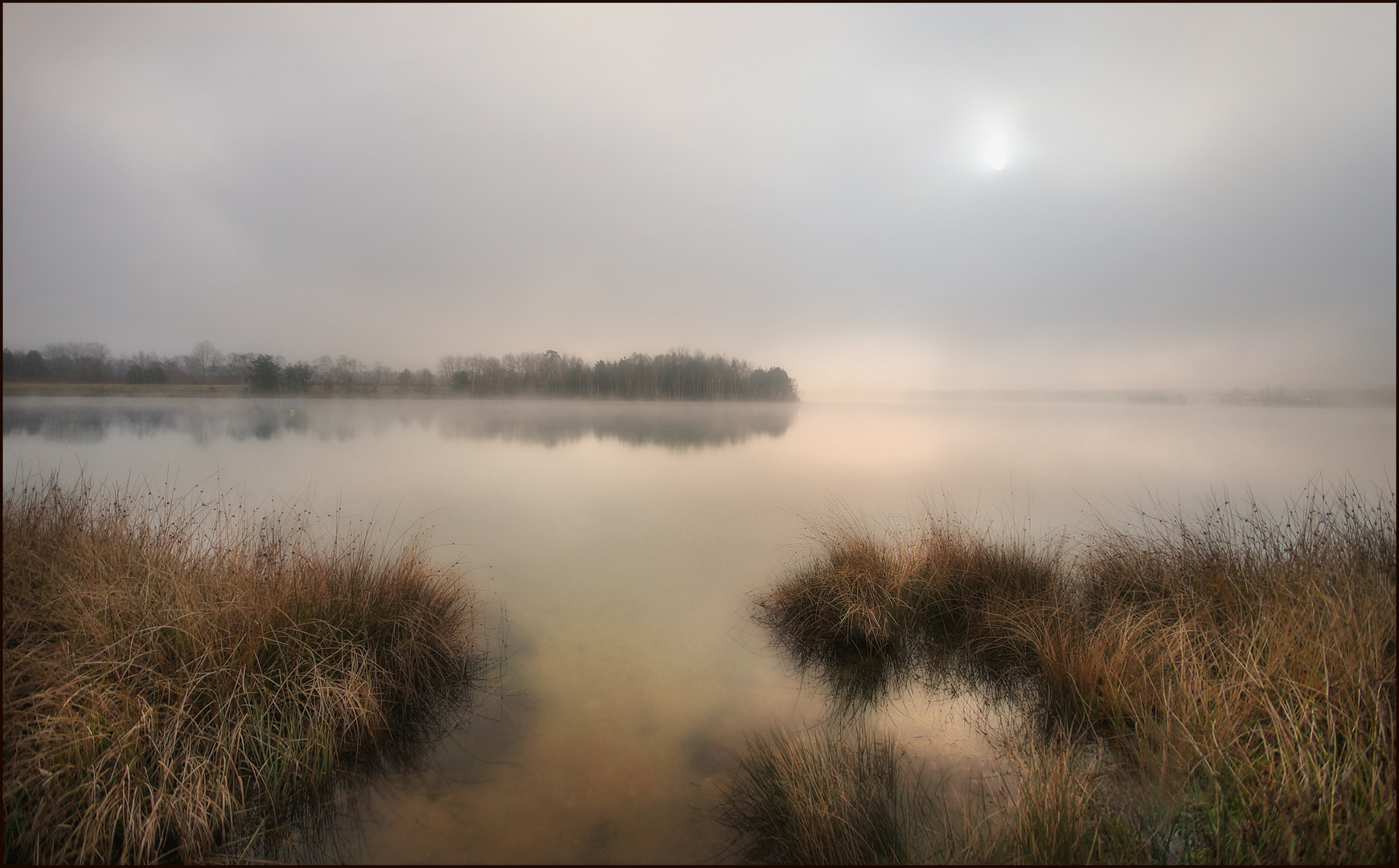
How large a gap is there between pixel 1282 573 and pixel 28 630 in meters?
9.02

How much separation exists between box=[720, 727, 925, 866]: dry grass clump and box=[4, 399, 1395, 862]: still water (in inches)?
9.2

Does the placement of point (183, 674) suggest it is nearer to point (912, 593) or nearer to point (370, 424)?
point (912, 593)

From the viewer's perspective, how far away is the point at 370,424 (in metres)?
37.3

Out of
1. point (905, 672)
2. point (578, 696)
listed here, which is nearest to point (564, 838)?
point (578, 696)

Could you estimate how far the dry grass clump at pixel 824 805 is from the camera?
8.49 ft

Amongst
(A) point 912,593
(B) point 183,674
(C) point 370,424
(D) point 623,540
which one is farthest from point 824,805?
(C) point 370,424

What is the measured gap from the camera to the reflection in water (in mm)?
25094

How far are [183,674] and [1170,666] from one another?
263 inches

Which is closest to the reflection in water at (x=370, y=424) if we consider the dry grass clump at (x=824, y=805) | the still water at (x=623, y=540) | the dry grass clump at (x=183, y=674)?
the still water at (x=623, y=540)

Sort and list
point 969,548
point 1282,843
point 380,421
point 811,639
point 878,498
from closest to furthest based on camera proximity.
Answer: point 1282,843 → point 811,639 → point 969,548 → point 878,498 → point 380,421

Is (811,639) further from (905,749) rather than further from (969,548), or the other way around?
(969,548)

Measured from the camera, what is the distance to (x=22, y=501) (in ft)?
16.2

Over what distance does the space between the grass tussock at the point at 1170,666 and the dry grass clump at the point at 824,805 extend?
0.29 meters

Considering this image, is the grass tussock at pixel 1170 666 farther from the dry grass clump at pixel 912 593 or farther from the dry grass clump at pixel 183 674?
the dry grass clump at pixel 183 674
